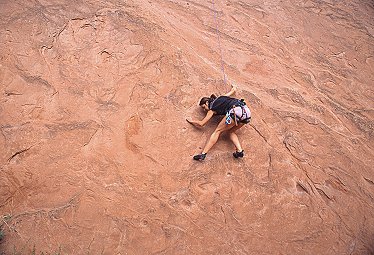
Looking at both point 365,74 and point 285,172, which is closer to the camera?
point 285,172

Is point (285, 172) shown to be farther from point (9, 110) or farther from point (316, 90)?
point (9, 110)

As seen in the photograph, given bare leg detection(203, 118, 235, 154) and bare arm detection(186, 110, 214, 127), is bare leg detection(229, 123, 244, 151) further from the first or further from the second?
bare arm detection(186, 110, 214, 127)

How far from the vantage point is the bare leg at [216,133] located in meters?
3.57

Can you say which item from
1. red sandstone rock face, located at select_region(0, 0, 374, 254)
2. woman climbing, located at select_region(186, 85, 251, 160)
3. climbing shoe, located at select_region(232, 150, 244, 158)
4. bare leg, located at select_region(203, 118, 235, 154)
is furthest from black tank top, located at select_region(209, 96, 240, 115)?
climbing shoe, located at select_region(232, 150, 244, 158)

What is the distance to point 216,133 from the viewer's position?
11.9 feet

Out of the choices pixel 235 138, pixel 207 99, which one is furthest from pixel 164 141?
pixel 235 138

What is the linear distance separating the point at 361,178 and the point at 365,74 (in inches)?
81.3

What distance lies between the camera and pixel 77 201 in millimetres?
3174

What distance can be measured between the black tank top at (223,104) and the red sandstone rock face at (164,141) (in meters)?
0.22

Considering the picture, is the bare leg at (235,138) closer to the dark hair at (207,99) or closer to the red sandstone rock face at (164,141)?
the red sandstone rock face at (164,141)

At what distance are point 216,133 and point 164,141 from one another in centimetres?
58

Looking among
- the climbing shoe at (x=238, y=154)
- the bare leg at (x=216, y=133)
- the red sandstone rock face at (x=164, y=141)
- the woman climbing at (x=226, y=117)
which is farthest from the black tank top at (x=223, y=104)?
the climbing shoe at (x=238, y=154)

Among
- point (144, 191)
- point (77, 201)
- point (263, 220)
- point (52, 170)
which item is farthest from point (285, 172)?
point (52, 170)

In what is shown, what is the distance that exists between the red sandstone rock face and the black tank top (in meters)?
0.22
